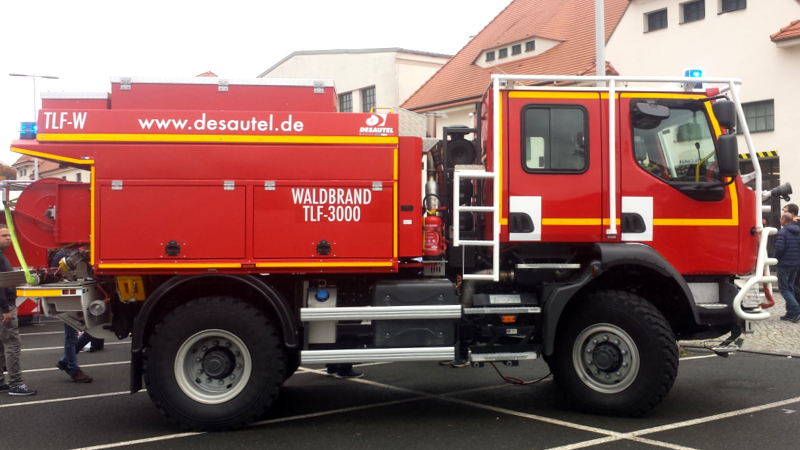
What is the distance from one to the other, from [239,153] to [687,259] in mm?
3981

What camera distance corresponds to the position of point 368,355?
5805 mm

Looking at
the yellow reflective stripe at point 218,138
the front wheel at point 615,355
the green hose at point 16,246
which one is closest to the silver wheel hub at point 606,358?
the front wheel at point 615,355

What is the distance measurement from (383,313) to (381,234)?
67 centimetres

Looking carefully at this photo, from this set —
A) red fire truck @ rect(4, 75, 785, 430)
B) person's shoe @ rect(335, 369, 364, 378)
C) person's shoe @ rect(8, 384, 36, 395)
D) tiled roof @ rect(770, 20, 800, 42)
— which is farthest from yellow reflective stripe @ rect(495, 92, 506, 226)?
tiled roof @ rect(770, 20, 800, 42)

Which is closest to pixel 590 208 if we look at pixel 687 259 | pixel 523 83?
pixel 687 259

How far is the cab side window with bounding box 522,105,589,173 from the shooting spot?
6.13m

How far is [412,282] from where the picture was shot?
19.8 ft

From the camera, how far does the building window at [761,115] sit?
18312mm

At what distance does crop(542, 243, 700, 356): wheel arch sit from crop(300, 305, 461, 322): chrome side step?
0.83 metres

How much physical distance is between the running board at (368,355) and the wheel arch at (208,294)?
0.62 feet

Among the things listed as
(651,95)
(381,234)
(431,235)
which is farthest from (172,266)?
(651,95)

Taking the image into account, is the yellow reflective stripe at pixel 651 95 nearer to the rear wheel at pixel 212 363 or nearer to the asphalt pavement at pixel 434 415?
the asphalt pavement at pixel 434 415

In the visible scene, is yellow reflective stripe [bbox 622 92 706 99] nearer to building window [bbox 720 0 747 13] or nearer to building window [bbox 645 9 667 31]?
building window [bbox 720 0 747 13]

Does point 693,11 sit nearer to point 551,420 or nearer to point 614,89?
point 614,89
